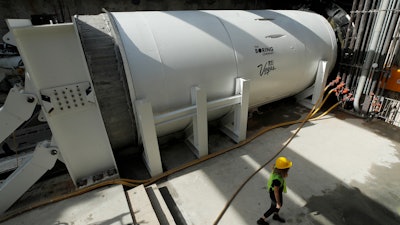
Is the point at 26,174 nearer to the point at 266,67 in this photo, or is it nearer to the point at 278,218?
the point at 278,218

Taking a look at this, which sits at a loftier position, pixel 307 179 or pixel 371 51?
pixel 371 51

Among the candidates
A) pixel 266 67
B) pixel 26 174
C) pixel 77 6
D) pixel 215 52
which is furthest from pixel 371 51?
pixel 77 6

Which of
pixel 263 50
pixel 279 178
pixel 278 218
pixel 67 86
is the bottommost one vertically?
pixel 278 218

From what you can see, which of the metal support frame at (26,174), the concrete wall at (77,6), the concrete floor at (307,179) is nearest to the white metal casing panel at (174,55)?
the concrete floor at (307,179)

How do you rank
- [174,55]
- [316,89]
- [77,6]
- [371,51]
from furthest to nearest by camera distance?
[77,6] → [316,89] → [371,51] → [174,55]

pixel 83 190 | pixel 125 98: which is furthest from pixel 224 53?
pixel 83 190

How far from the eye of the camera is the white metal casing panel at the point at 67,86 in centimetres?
192

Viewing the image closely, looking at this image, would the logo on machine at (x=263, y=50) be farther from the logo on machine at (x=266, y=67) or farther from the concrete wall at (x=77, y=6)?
the concrete wall at (x=77, y=6)

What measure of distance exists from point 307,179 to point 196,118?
1.69 metres

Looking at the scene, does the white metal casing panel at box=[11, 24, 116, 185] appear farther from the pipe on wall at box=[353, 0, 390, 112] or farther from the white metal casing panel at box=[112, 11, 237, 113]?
the pipe on wall at box=[353, 0, 390, 112]

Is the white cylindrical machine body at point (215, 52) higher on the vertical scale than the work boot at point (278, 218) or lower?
higher

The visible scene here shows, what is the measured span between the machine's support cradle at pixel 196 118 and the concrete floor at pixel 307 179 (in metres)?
0.24

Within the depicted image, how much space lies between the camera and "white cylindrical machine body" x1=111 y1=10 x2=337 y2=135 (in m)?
2.52

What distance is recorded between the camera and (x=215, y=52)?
289 centimetres
